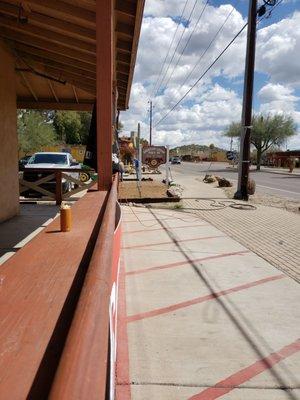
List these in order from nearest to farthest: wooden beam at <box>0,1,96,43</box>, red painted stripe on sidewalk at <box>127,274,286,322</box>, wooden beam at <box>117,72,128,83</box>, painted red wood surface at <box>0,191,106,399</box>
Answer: painted red wood surface at <box>0,191,106,399</box>
red painted stripe on sidewalk at <box>127,274,286,322</box>
wooden beam at <box>0,1,96,43</box>
wooden beam at <box>117,72,128,83</box>

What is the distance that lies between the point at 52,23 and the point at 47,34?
28.3 inches

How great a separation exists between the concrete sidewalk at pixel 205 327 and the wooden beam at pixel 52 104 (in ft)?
22.6

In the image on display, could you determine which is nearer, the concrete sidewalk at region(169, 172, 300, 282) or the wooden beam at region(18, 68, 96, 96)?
the concrete sidewalk at region(169, 172, 300, 282)

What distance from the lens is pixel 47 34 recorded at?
742cm

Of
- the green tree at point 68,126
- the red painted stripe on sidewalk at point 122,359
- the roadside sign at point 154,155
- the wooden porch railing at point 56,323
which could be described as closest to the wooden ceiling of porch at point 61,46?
the red painted stripe on sidewalk at point 122,359

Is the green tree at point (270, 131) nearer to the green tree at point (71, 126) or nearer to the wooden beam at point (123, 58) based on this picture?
the green tree at point (71, 126)

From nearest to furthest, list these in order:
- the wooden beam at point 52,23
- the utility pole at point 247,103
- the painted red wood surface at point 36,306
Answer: the painted red wood surface at point 36,306
the wooden beam at point 52,23
the utility pole at point 247,103

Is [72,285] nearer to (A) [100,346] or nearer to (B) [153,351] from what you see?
(A) [100,346]

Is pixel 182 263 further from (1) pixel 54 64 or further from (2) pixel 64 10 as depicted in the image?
(1) pixel 54 64

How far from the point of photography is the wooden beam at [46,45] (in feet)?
26.6

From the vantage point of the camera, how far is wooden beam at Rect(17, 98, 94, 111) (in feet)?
42.8

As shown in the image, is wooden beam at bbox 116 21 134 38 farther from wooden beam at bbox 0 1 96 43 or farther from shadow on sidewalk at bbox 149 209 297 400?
shadow on sidewalk at bbox 149 209 297 400

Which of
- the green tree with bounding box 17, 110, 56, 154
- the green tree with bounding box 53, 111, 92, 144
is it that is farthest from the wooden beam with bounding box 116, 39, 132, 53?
the green tree with bounding box 53, 111, 92, 144

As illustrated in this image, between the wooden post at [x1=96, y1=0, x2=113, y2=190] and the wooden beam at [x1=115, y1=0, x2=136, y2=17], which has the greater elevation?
the wooden beam at [x1=115, y1=0, x2=136, y2=17]
